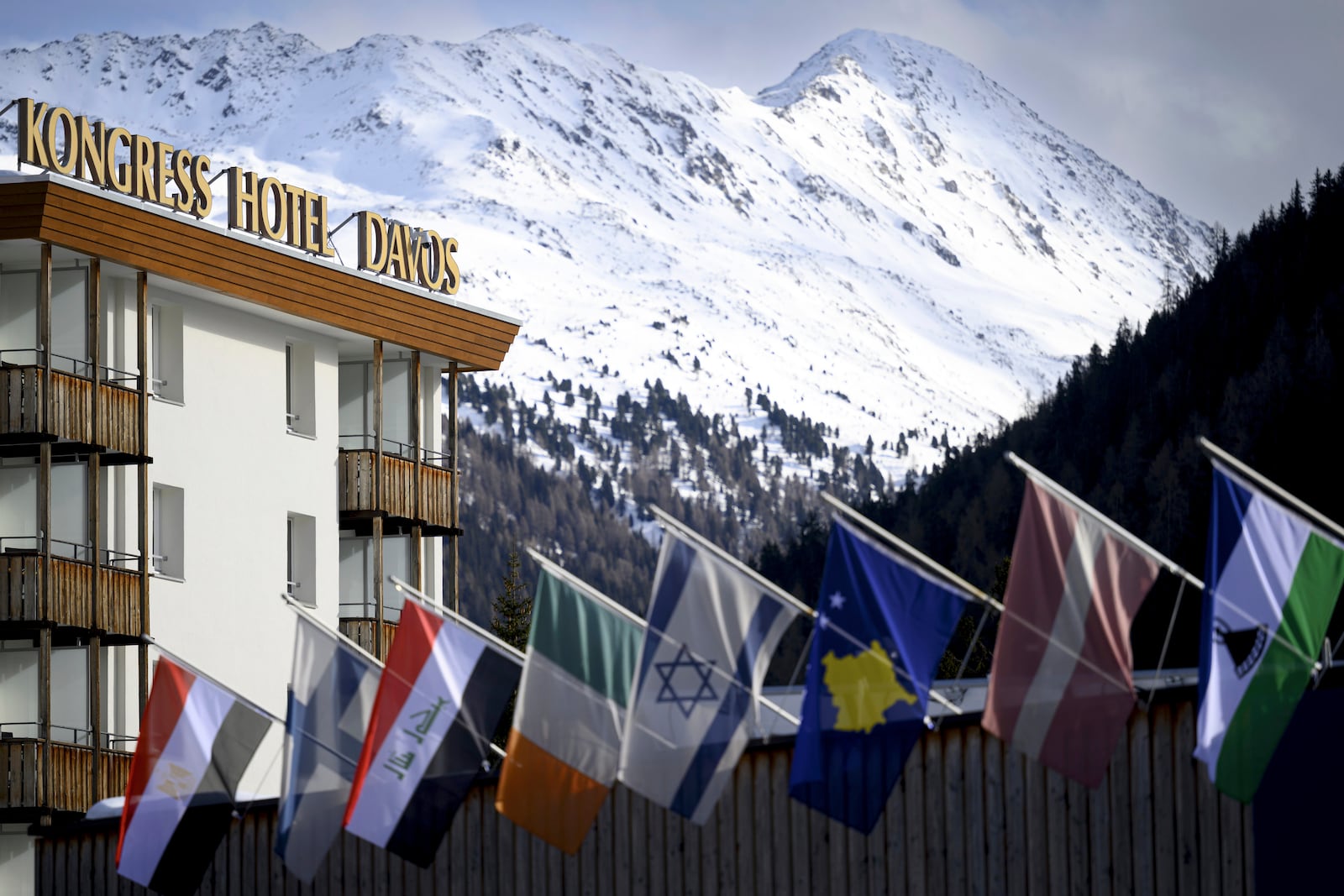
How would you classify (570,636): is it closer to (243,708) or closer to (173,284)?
(243,708)

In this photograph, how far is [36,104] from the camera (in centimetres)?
4047

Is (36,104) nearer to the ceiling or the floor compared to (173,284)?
nearer to the ceiling

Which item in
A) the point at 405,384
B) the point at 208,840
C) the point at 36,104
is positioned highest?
the point at 36,104

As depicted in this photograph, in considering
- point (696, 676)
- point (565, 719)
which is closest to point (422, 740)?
point (565, 719)

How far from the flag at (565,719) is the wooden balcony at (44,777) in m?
17.4

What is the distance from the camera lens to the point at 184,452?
143ft

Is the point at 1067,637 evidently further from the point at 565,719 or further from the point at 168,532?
the point at 168,532

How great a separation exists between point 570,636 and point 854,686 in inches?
132

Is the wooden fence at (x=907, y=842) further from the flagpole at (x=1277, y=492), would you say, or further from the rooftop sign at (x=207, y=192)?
the rooftop sign at (x=207, y=192)

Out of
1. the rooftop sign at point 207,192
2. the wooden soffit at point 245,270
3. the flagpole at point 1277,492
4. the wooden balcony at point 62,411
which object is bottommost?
the flagpole at point 1277,492

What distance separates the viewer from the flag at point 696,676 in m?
22.3

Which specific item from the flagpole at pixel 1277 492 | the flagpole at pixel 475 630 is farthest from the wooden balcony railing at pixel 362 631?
the flagpole at pixel 1277 492

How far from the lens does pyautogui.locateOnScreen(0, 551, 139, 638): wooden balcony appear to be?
38.8 metres

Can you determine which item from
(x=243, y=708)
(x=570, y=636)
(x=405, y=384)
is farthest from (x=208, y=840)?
(x=405, y=384)
